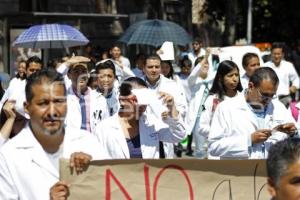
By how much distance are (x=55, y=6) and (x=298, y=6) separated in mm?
10437

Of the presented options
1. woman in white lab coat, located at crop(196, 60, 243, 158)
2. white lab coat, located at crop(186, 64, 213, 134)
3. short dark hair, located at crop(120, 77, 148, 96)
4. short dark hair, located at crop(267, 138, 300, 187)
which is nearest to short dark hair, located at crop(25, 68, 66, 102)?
short dark hair, located at crop(267, 138, 300, 187)

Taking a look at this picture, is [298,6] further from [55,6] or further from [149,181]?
[149,181]

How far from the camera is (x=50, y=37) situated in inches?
468

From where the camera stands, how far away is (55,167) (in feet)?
13.9

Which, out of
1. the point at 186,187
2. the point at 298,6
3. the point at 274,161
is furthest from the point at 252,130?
the point at 298,6

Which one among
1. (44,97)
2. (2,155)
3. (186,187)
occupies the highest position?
(44,97)

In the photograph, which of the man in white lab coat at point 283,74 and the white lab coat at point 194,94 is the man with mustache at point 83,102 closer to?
the white lab coat at point 194,94

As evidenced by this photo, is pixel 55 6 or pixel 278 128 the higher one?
pixel 55 6

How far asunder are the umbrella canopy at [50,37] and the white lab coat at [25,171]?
25.5 feet

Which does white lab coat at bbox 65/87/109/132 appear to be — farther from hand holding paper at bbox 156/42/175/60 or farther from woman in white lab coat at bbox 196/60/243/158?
hand holding paper at bbox 156/42/175/60

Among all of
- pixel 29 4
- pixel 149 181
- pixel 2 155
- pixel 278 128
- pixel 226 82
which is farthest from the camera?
pixel 29 4

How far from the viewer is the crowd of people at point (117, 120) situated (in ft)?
13.7

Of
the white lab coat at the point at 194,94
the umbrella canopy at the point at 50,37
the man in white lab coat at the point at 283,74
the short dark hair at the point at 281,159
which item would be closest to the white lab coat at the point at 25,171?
the short dark hair at the point at 281,159

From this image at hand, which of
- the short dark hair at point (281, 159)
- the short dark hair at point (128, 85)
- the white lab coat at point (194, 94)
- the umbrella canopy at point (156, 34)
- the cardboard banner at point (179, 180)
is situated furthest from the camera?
the umbrella canopy at point (156, 34)
